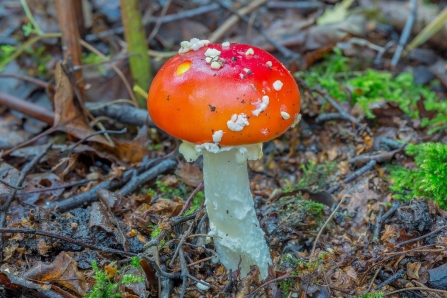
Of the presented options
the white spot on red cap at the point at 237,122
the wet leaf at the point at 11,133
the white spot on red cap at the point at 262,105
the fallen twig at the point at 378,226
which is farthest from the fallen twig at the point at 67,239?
the wet leaf at the point at 11,133

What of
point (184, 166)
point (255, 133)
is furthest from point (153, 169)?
point (255, 133)

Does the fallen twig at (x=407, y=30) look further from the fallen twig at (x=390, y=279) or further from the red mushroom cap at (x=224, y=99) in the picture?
the red mushroom cap at (x=224, y=99)

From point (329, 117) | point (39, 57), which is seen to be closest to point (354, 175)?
point (329, 117)

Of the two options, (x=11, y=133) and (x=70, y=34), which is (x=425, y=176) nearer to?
(x=70, y=34)

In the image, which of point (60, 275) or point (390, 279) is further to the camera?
point (390, 279)

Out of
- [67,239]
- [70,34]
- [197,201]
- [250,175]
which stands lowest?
[250,175]

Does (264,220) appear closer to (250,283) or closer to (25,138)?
(250,283)

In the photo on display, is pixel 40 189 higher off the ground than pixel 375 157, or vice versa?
pixel 40 189
